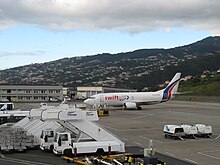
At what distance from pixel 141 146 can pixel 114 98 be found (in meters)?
40.3

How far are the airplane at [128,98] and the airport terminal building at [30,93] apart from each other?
62.0 meters

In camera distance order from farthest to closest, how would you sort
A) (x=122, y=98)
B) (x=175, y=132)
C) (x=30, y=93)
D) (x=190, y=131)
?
(x=30, y=93)
(x=122, y=98)
(x=190, y=131)
(x=175, y=132)

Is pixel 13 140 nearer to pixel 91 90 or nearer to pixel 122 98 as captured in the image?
pixel 122 98

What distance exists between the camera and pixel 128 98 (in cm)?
6844

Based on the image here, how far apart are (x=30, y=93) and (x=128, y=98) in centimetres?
6962

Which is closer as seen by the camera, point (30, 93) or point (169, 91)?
point (169, 91)

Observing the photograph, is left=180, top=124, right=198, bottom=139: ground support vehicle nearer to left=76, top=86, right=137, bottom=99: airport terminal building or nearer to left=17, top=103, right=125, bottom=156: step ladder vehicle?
left=17, top=103, right=125, bottom=156: step ladder vehicle

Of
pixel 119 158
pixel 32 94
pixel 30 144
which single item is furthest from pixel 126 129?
pixel 32 94

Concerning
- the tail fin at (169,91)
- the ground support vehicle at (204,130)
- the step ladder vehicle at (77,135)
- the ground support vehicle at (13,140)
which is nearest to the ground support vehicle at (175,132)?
the ground support vehicle at (204,130)

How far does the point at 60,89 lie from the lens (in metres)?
133

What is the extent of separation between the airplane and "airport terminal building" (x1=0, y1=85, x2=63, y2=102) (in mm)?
62016

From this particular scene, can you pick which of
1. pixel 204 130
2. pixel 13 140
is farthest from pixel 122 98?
pixel 13 140

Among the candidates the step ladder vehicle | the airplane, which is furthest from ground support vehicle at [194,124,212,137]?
the airplane

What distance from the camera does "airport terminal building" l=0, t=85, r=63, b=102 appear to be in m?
127
